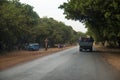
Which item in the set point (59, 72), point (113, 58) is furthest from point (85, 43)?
point (59, 72)

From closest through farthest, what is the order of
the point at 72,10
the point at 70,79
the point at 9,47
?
the point at 70,79
the point at 72,10
the point at 9,47

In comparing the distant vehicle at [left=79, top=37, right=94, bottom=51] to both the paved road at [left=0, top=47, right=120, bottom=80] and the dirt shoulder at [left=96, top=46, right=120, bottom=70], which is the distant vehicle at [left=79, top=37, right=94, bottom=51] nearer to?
the dirt shoulder at [left=96, top=46, right=120, bottom=70]

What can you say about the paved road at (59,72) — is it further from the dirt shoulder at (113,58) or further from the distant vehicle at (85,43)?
the distant vehicle at (85,43)

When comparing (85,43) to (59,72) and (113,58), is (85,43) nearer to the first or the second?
(113,58)

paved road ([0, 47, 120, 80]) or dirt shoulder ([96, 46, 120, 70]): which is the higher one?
paved road ([0, 47, 120, 80])

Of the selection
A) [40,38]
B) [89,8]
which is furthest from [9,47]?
[40,38]

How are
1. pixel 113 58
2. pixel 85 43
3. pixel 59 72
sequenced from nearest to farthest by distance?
1. pixel 59 72
2. pixel 113 58
3. pixel 85 43

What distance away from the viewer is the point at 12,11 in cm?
3938

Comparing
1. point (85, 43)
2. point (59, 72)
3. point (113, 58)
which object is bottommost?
point (113, 58)

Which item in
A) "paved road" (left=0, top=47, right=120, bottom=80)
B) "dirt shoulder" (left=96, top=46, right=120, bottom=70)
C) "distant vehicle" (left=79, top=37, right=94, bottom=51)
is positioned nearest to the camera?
"paved road" (left=0, top=47, right=120, bottom=80)

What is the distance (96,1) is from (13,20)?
1190cm

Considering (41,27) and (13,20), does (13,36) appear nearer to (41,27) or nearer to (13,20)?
(13,20)

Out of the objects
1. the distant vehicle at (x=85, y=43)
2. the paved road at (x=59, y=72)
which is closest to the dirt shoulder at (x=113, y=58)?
the paved road at (x=59, y=72)

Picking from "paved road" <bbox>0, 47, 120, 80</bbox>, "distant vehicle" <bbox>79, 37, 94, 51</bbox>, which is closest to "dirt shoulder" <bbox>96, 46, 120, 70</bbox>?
"paved road" <bbox>0, 47, 120, 80</bbox>
